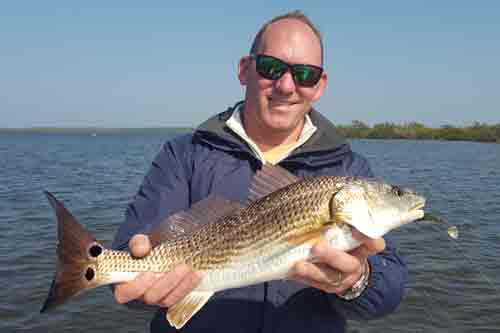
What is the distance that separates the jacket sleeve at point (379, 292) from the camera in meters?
3.28

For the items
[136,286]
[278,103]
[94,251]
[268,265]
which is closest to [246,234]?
[268,265]

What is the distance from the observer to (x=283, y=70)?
373 cm

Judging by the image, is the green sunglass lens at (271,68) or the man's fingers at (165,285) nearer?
the man's fingers at (165,285)

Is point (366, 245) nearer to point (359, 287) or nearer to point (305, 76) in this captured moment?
point (359, 287)

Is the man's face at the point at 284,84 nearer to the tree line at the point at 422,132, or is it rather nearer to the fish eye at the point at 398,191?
the fish eye at the point at 398,191

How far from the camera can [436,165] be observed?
31891 mm

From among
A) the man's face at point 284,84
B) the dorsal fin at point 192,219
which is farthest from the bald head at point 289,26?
the dorsal fin at point 192,219

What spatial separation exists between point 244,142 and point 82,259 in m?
1.63

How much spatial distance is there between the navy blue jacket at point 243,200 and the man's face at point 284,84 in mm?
277

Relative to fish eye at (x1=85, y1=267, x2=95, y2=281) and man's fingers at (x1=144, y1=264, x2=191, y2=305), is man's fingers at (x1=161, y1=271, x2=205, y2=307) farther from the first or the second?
fish eye at (x1=85, y1=267, x2=95, y2=281)

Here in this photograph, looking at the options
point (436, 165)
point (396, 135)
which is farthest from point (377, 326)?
point (396, 135)

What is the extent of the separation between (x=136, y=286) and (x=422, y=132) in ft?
283

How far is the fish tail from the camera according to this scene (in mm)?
2861

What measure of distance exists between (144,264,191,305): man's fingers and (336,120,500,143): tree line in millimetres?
68367
